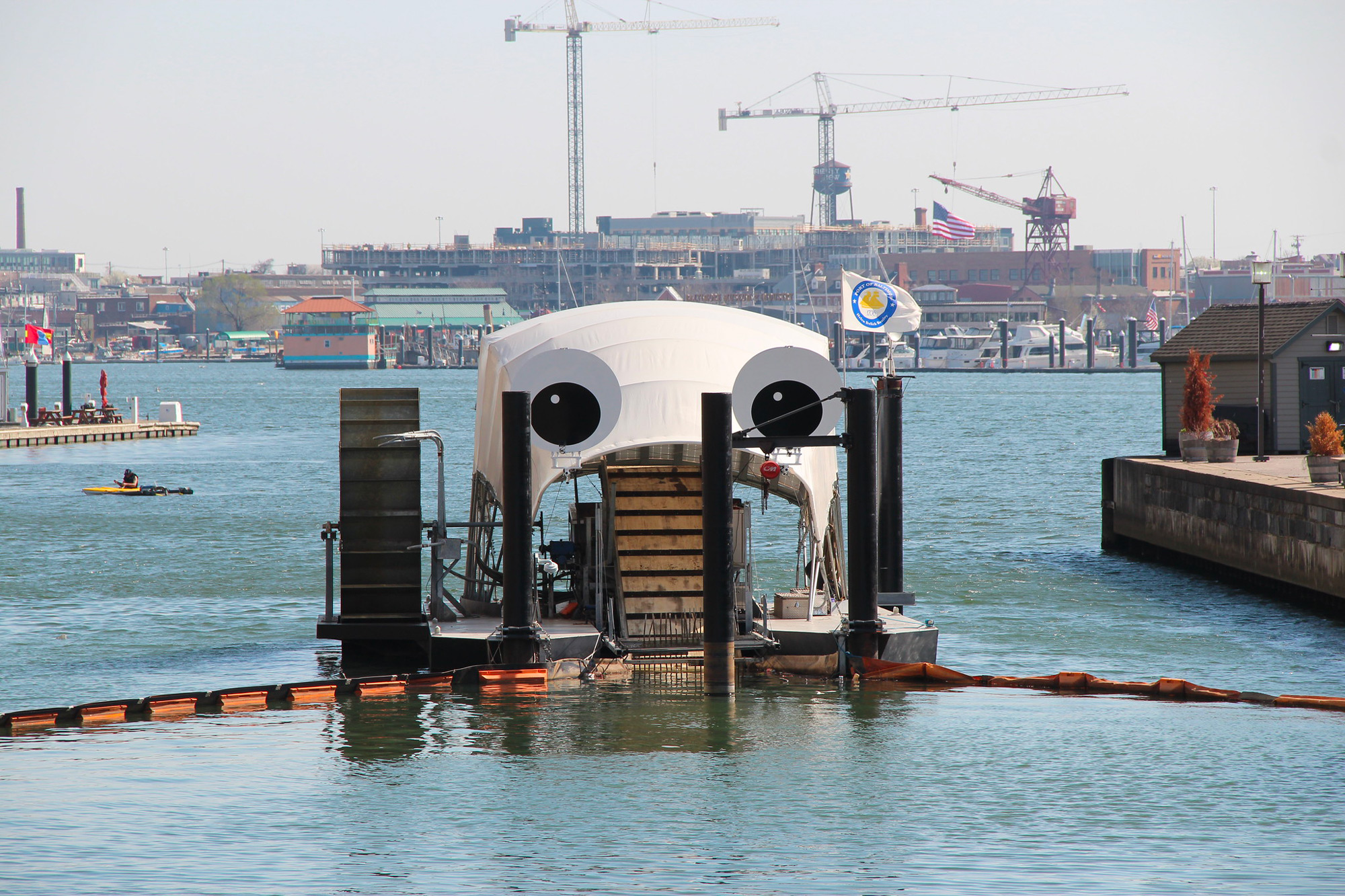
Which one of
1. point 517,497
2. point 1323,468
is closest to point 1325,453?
point 1323,468

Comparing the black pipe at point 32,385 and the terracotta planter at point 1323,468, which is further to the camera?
the black pipe at point 32,385

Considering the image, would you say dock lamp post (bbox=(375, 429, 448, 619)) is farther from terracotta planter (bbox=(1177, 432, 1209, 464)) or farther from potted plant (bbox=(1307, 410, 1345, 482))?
terracotta planter (bbox=(1177, 432, 1209, 464))

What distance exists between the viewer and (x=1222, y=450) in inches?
1356

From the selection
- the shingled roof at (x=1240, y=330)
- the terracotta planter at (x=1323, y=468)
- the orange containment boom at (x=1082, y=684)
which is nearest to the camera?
the orange containment boom at (x=1082, y=684)

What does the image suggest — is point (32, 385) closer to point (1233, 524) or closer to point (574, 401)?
point (1233, 524)

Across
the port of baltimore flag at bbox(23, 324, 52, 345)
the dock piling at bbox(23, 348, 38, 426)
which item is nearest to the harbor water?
the port of baltimore flag at bbox(23, 324, 52, 345)

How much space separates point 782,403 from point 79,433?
215 feet

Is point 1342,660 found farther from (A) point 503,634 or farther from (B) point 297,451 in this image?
(B) point 297,451

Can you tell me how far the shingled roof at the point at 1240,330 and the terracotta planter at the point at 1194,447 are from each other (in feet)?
11.8

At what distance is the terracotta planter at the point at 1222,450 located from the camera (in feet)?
113

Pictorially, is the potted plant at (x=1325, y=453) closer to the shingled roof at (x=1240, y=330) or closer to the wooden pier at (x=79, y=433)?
the shingled roof at (x=1240, y=330)

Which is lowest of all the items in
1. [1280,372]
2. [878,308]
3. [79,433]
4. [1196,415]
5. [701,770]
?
[701,770]

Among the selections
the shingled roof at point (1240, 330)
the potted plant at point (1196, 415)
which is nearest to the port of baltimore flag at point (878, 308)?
the potted plant at point (1196, 415)

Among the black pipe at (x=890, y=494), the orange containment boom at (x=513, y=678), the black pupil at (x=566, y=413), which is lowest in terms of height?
the orange containment boom at (x=513, y=678)
